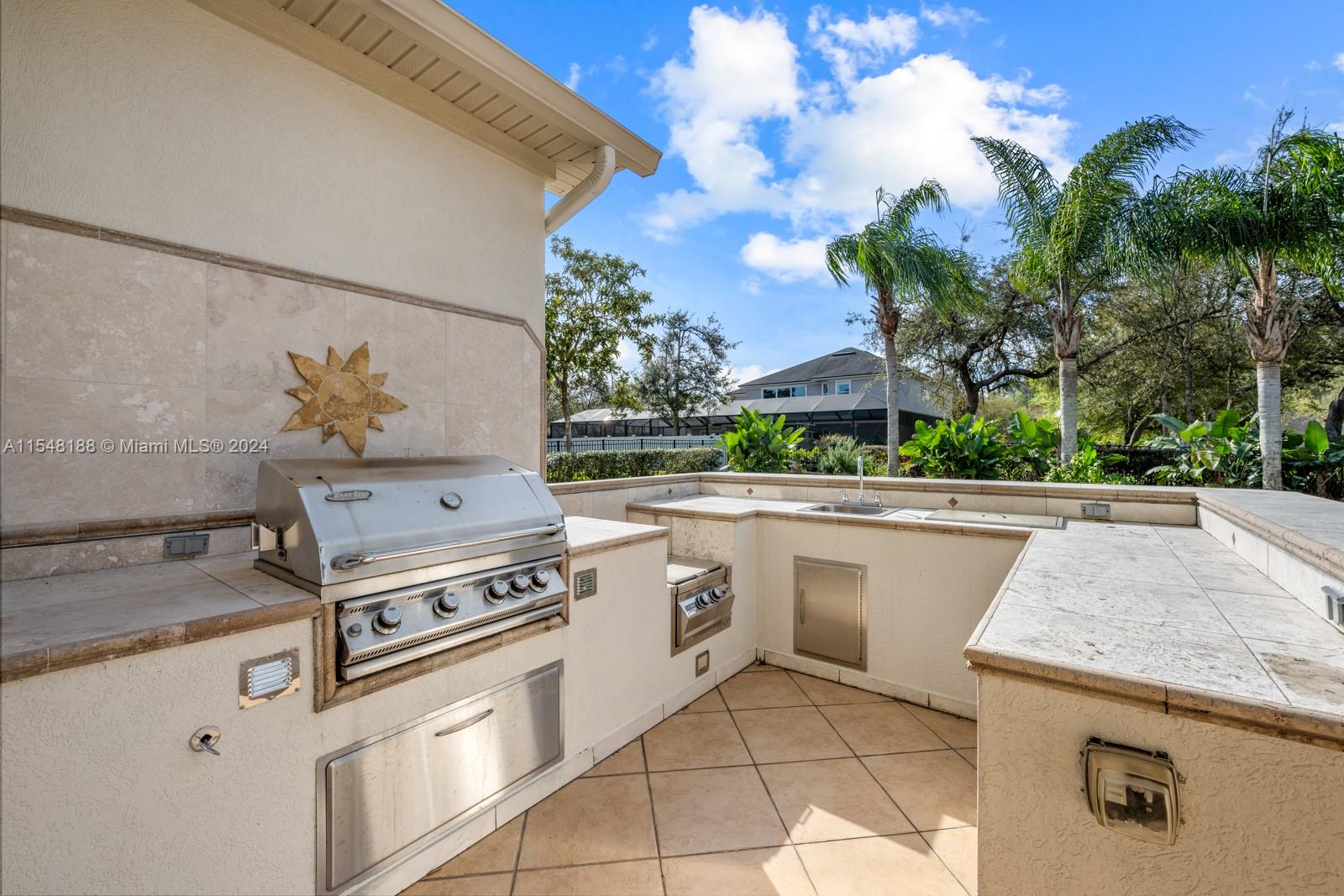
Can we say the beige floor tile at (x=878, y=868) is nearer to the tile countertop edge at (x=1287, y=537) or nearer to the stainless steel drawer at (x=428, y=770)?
the stainless steel drawer at (x=428, y=770)

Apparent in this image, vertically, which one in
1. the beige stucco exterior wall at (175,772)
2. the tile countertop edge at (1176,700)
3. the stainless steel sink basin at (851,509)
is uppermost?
the stainless steel sink basin at (851,509)

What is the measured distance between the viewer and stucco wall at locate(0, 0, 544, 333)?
1.83 meters

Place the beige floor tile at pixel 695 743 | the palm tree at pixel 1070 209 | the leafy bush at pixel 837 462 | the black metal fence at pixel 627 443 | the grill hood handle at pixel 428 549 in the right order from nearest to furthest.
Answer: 1. the grill hood handle at pixel 428 549
2. the beige floor tile at pixel 695 743
3. the leafy bush at pixel 837 462
4. the palm tree at pixel 1070 209
5. the black metal fence at pixel 627 443

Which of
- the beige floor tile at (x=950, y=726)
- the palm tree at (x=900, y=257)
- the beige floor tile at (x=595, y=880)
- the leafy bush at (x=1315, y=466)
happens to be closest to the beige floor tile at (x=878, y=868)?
the beige floor tile at (x=595, y=880)

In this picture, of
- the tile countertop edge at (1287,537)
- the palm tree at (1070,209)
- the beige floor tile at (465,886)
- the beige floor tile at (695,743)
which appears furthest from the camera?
the palm tree at (1070,209)

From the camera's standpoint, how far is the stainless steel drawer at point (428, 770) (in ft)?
5.90

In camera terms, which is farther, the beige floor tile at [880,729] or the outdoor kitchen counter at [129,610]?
the beige floor tile at [880,729]

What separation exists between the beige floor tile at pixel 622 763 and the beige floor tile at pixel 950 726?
5.64ft

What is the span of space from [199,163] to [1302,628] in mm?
4008

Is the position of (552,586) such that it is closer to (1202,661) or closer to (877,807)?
(877,807)

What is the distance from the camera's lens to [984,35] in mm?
5117

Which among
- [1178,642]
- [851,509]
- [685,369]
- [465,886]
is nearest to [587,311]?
[685,369]

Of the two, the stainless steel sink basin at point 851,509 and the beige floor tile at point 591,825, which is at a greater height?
the stainless steel sink basin at point 851,509

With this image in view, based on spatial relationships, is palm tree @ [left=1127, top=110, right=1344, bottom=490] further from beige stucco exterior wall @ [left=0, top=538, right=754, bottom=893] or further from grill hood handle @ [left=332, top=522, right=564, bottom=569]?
beige stucco exterior wall @ [left=0, top=538, right=754, bottom=893]
